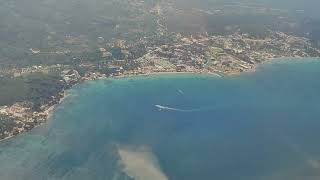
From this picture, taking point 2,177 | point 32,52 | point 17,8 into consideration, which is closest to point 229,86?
point 32,52

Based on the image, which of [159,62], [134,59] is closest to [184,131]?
[159,62]

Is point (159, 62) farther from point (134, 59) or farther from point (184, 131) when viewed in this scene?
point (184, 131)

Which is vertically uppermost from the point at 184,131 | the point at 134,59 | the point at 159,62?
the point at 134,59

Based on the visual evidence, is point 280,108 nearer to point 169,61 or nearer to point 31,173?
point 169,61

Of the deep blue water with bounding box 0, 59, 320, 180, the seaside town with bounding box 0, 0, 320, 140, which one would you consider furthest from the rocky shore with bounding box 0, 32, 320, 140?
the deep blue water with bounding box 0, 59, 320, 180

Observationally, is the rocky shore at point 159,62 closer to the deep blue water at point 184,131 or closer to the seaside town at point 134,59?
the seaside town at point 134,59

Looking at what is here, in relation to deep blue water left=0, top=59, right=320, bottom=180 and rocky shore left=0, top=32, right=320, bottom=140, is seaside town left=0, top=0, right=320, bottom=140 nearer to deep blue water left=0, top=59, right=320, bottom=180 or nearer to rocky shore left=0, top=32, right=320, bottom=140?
rocky shore left=0, top=32, right=320, bottom=140
